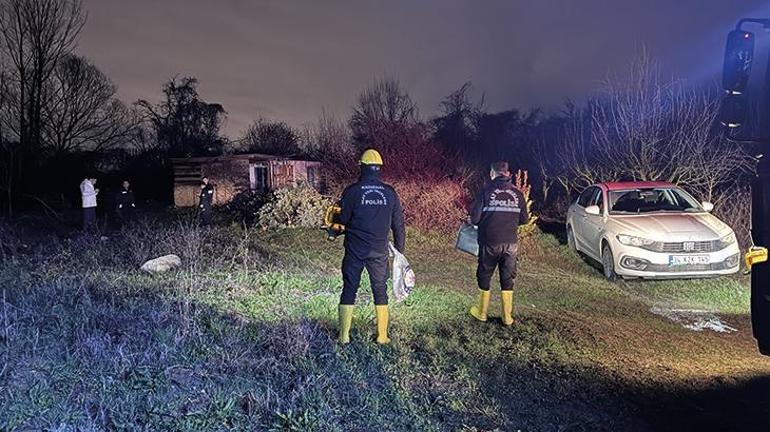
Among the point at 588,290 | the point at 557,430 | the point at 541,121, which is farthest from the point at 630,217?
the point at 541,121

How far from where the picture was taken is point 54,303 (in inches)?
208

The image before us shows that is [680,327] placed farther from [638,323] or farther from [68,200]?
[68,200]

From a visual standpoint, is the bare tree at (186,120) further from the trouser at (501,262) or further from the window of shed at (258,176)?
the trouser at (501,262)

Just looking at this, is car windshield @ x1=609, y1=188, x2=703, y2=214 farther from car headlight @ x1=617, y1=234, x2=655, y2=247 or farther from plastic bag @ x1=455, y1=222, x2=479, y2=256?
plastic bag @ x1=455, y1=222, x2=479, y2=256

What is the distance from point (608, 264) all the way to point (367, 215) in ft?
19.3

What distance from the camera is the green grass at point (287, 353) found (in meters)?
3.31

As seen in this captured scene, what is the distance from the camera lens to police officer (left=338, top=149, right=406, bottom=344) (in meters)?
5.18

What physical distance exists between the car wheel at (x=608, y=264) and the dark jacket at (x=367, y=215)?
17.8 ft

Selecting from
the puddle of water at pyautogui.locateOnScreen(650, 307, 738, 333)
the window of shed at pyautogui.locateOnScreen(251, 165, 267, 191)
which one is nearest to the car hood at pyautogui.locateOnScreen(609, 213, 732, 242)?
the puddle of water at pyautogui.locateOnScreen(650, 307, 738, 333)

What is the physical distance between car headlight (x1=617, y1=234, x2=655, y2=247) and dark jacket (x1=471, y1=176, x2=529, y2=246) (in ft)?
10.9

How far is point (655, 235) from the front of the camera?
27.2 feet

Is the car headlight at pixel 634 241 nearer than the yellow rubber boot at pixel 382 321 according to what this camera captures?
No

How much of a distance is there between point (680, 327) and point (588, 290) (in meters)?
1.99

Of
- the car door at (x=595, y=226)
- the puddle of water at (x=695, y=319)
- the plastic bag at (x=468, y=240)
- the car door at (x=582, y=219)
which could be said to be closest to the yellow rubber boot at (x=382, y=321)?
the plastic bag at (x=468, y=240)
